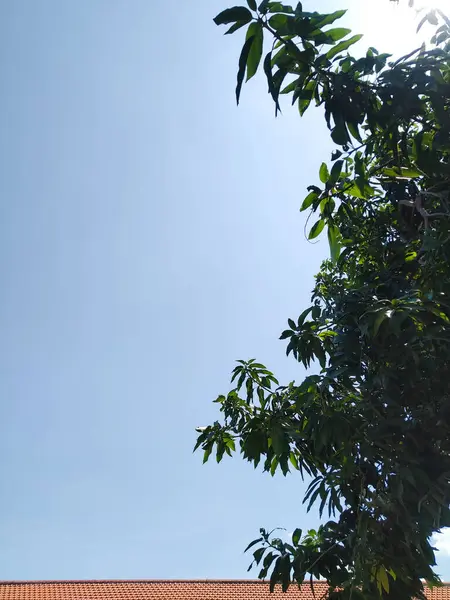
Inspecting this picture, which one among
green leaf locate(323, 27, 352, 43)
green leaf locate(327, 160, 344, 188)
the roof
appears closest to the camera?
green leaf locate(323, 27, 352, 43)

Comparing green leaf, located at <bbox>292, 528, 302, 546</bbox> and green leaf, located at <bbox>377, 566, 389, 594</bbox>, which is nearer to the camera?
green leaf, located at <bbox>377, 566, 389, 594</bbox>

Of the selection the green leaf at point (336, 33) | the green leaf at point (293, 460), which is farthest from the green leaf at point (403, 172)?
the green leaf at point (293, 460)

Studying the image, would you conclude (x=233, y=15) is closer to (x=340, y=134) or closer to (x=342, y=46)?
(x=342, y=46)

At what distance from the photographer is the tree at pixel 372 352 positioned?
3105 mm

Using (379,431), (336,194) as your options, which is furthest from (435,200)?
(379,431)

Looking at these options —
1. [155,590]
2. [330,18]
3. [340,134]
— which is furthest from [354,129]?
[155,590]

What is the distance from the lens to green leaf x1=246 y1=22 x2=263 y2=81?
299 centimetres

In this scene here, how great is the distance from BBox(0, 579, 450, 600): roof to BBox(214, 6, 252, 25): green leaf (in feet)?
40.3

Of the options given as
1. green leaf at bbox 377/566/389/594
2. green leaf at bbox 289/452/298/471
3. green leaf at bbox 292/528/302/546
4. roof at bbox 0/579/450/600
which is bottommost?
green leaf at bbox 377/566/389/594

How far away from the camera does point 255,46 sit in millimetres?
2998

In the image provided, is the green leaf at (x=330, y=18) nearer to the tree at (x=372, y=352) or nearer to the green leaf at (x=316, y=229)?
the tree at (x=372, y=352)

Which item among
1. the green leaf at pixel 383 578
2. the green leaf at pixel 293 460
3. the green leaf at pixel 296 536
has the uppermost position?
the green leaf at pixel 293 460

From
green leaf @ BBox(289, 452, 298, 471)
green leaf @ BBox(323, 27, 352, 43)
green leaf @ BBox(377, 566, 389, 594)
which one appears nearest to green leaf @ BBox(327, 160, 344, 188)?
green leaf @ BBox(323, 27, 352, 43)

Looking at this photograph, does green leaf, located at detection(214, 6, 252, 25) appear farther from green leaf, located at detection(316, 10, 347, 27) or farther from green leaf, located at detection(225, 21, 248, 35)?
green leaf, located at detection(316, 10, 347, 27)
